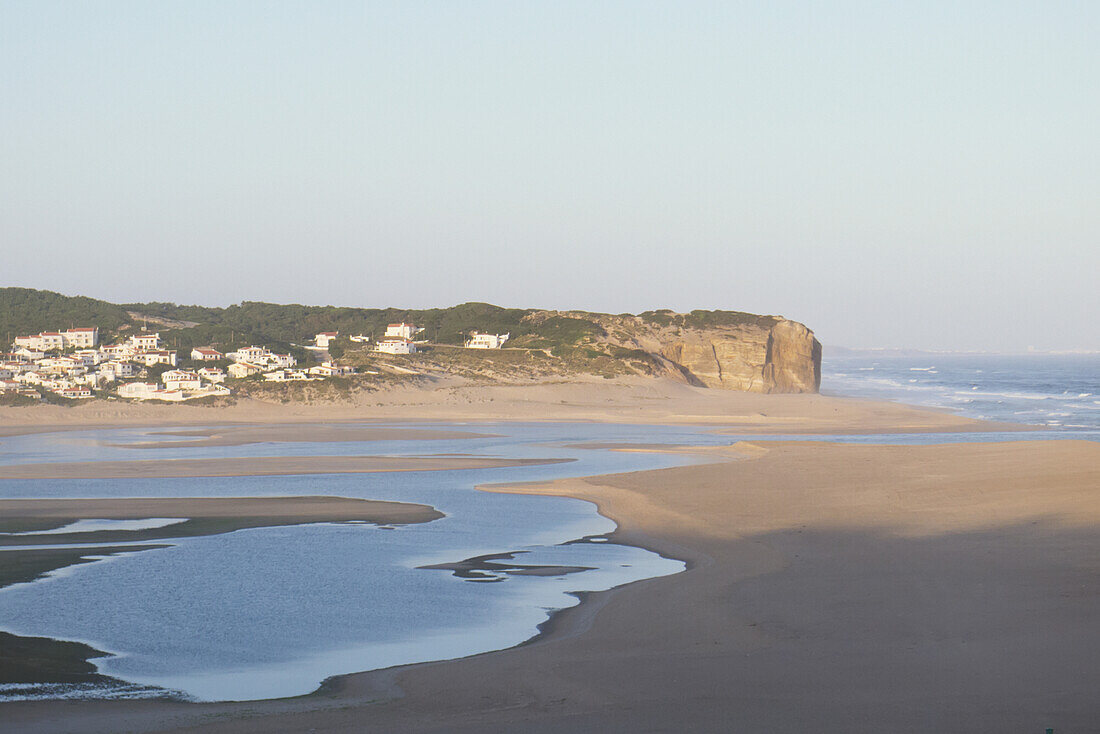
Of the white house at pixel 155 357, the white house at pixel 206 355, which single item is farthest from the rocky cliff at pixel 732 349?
the white house at pixel 155 357

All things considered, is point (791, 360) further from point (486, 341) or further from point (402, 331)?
point (402, 331)

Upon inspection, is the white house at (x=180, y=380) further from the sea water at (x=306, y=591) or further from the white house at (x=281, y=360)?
the sea water at (x=306, y=591)

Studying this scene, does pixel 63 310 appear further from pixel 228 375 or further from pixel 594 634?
pixel 594 634

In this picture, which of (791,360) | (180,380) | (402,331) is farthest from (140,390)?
(791,360)

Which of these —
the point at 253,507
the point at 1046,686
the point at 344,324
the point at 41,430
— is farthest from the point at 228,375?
the point at 1046,686

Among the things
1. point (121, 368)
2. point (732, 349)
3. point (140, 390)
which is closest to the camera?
point (140, 390)

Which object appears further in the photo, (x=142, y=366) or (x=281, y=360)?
(x=281, y=360)
